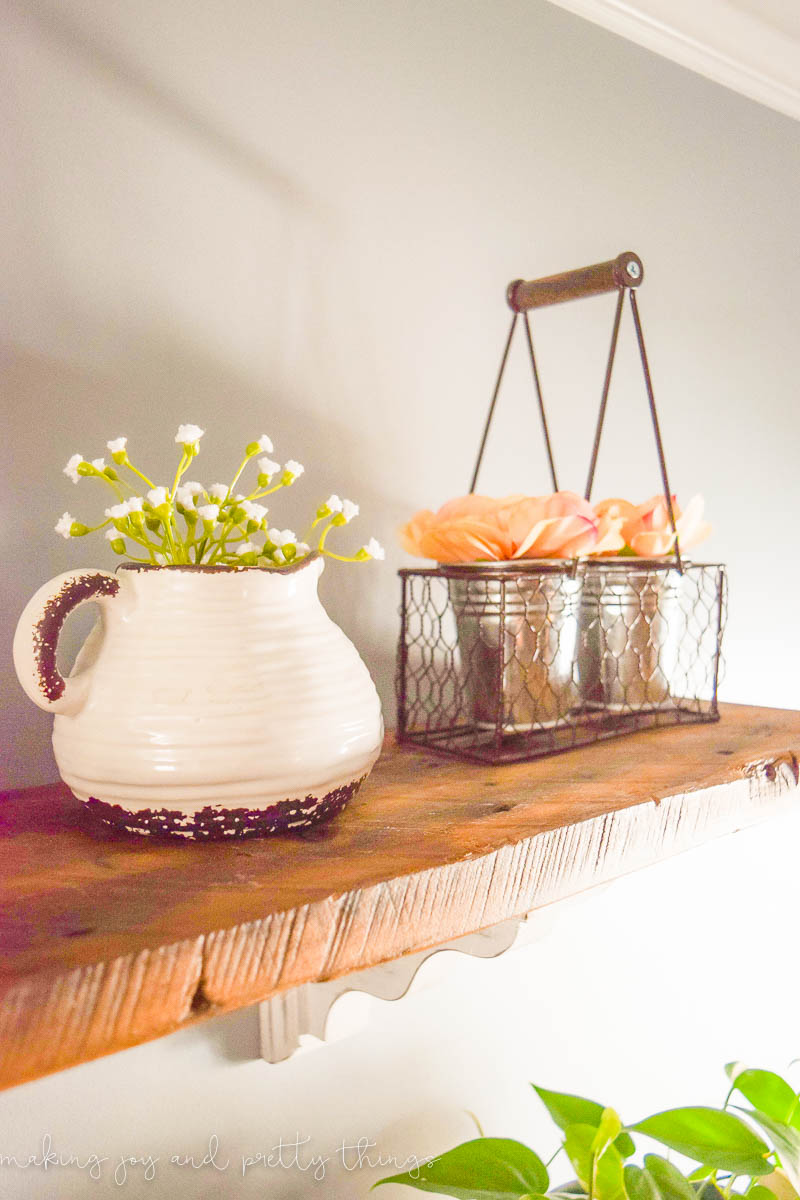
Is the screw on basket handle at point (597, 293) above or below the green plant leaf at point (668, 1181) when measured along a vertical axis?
above

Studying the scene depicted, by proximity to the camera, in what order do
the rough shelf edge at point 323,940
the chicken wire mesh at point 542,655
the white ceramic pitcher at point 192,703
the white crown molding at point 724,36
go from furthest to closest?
the white crown molding at point 724,36
the chicken wire mesh at point 542,655
the white ceramic pitcher at point 192,703
the rough shelf edge at point 323,940

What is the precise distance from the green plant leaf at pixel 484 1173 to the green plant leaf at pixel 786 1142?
0.20 metres

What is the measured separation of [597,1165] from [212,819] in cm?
42

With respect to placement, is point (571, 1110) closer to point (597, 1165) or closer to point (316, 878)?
point (597, 1165)

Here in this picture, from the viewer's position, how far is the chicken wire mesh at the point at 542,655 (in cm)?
66

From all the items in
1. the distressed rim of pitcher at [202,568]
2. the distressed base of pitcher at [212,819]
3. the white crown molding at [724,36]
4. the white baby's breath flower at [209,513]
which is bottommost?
the distressed base of pitcher at [212,819]

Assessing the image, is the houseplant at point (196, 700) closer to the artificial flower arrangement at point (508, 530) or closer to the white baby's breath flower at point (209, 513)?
the white baby's breath flower at point (209, 513)

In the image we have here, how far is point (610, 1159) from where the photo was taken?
65 cm

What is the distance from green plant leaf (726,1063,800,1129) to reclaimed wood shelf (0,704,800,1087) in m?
0.31

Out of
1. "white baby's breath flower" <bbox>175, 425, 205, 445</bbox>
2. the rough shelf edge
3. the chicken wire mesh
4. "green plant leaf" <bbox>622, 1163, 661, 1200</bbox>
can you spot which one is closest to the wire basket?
the chicken wire mesh

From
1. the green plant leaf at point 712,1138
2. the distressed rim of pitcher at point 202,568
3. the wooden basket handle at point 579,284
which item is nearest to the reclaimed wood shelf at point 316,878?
the distressed rim of pitcher at point 202,568

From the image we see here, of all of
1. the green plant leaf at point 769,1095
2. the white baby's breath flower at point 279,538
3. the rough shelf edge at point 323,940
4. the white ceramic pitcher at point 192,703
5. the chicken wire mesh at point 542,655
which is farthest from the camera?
the green plant leaf at point 769,1095

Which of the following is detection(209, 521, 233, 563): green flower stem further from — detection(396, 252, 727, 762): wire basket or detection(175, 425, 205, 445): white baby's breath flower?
detection(396, 252, 727, 762): wire basket

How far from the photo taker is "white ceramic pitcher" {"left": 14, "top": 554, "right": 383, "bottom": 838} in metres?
0.46
